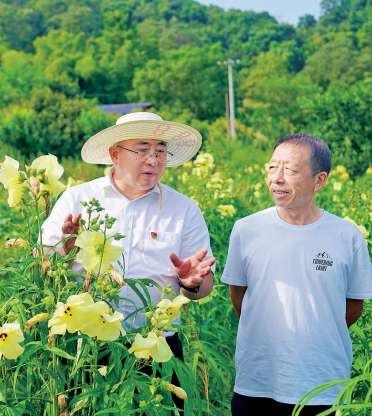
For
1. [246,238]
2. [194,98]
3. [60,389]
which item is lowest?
[60,389]

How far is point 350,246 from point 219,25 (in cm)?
8768

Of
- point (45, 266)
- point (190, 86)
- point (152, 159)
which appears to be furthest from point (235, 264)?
point (190, 86)

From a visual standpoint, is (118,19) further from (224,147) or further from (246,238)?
(246,238)

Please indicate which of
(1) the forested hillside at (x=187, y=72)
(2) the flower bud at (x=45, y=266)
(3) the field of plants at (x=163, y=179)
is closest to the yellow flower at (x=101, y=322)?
(3) the field of plants at (x=163, y=179)

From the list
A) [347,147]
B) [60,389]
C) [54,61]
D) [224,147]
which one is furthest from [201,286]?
[54,61]

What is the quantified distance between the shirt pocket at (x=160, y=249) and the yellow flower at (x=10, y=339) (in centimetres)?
89

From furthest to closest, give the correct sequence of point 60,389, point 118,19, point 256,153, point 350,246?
1. point 118,19
2. point 256,153
3. point 350,246
4. point 60,389

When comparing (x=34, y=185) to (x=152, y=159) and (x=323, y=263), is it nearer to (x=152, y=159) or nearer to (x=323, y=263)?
(x=152, y=159)

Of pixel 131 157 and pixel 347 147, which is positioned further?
pixel 347 147

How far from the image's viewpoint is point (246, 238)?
8.38ft

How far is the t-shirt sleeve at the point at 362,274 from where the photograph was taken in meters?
2.49

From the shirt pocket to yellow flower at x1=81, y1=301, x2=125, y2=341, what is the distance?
0.82m

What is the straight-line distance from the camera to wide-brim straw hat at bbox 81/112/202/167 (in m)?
2.71

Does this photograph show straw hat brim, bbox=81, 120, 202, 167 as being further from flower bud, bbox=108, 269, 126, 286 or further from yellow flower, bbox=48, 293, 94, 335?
yellow flower, bbox=48, 293, 94, 335
